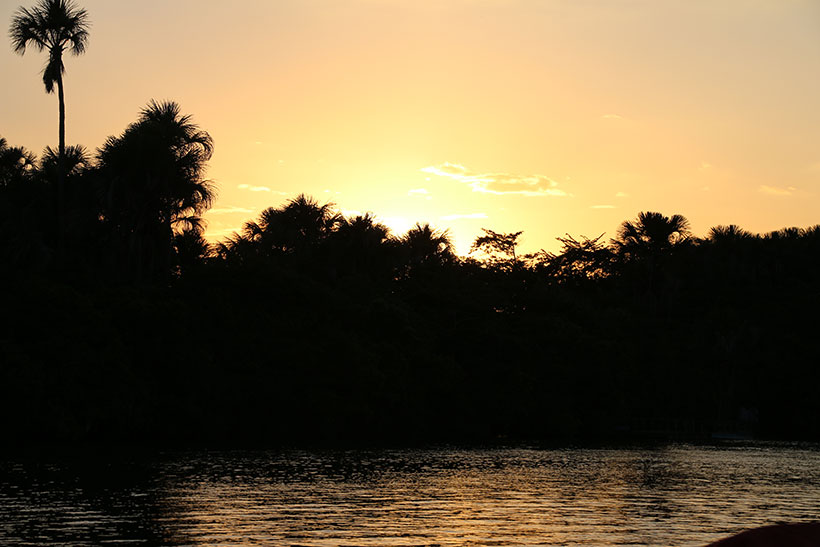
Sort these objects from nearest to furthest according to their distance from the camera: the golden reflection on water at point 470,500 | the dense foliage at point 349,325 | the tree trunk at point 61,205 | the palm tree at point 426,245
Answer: the golden reflection on water at point 470,500, the dense foliage at point 349,325, the tree trunk at point 61,205, the palm tree at point 426,245

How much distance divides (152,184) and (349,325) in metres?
18.4

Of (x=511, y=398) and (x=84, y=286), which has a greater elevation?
A: (x=84, y=286)

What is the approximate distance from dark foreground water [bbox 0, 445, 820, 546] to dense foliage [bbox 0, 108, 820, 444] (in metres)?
9.75

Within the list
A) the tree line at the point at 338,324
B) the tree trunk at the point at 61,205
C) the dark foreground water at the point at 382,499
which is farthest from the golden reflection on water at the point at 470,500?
the tree trunk at the point at 61,205

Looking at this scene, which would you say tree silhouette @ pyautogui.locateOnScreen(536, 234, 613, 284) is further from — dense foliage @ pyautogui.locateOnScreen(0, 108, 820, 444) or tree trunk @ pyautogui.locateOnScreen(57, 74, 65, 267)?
tree trunk @ pyautogui.locateOnScreen(57, 74, 65, 267)

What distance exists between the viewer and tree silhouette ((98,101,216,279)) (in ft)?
188

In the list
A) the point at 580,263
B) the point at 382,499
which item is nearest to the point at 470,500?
the point at 382,499

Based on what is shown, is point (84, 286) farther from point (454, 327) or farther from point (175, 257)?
point (454, 327)

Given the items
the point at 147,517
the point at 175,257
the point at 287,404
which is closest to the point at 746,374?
the point at 287,404

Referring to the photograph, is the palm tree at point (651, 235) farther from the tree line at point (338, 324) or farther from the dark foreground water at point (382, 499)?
the dark foreground water at point (382, 499)

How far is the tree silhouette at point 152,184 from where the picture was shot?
57344mm

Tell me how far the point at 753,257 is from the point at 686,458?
1798 inches

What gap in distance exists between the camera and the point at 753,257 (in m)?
94.9

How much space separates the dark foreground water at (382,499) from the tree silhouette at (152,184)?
1697 centimetres
